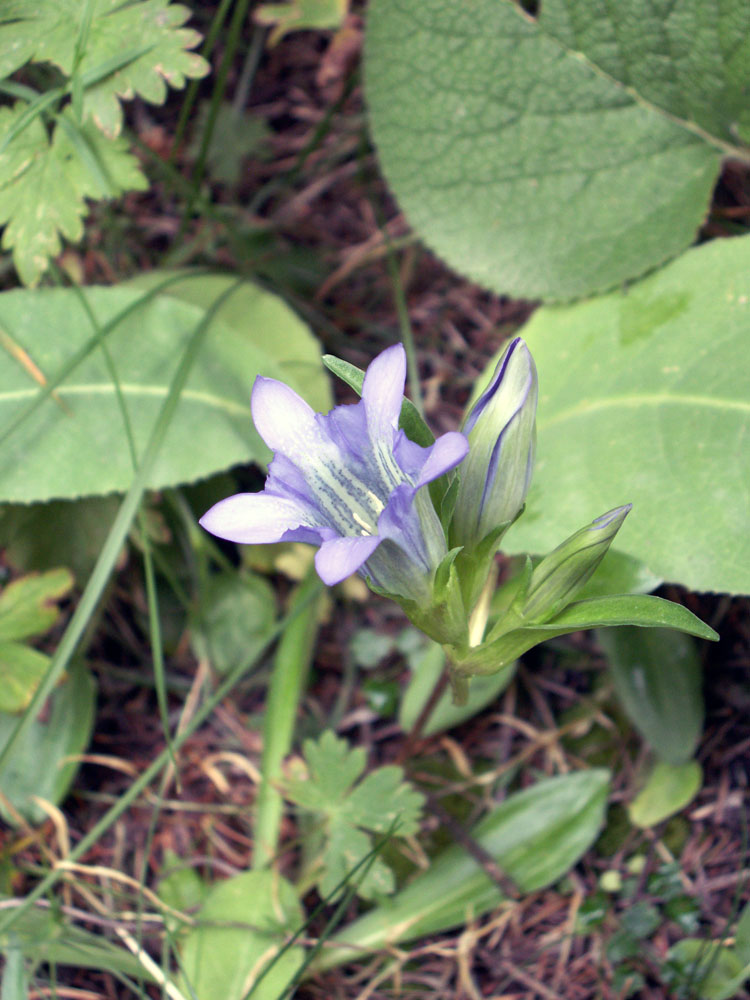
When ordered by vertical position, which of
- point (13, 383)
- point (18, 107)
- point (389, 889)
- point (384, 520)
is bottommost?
point (389, 889)

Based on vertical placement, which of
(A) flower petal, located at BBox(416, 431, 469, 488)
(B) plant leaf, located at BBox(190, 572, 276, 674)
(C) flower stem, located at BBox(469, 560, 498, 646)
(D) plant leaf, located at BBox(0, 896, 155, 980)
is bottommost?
(D) plant leaf, located at BBox(0, 896, 155, 980)

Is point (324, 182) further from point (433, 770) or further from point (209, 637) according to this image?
point (433, 770)

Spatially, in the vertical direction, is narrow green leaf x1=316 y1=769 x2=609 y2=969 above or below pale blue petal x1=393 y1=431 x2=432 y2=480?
below

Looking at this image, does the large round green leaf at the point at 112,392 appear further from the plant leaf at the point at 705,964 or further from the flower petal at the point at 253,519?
the plant leaf at the point at 705,964

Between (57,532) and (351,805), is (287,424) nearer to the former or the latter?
(351,805)

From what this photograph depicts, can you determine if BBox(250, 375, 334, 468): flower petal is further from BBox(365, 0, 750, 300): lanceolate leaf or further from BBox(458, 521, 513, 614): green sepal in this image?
BBox(365, 0, 750, 300): lanceolate leaf

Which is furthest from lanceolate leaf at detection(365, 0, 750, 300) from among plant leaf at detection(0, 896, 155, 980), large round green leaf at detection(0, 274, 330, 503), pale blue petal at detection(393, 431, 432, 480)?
plant leaf at detection(0, 896, 155, 980)

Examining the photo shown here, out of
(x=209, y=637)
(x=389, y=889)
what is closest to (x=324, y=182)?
(x=209, y=637)

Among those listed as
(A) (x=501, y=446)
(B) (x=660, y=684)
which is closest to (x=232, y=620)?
(B) (x=660, y=684)
